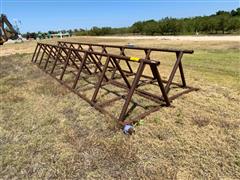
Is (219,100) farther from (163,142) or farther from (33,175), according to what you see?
(33,175)

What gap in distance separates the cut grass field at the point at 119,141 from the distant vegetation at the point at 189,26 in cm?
2998

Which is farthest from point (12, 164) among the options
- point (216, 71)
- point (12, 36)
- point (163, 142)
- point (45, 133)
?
point (12, 36)

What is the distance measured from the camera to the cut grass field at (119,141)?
6.54 feet

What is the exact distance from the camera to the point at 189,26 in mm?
34500

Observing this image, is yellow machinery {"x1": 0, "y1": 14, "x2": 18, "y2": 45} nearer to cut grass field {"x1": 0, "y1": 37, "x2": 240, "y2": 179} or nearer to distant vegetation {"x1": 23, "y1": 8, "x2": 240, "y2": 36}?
cut grass field {"x1": 0, "y1": 37, "x2": 240, "y2": 179}

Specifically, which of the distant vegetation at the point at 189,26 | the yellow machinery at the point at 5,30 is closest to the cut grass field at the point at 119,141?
the yellow machinery at the point at 5,30

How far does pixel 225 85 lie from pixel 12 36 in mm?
16292

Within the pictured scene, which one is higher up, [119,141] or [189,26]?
[189,26]

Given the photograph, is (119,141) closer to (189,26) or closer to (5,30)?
(5,30)

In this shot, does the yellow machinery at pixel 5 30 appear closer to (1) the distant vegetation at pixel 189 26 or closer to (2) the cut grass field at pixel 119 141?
(2) the cut grass field at pixel 119 141

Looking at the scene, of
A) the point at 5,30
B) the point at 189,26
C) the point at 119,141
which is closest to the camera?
the point at 119,141

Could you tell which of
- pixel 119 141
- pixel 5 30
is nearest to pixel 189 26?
pixel 5 30

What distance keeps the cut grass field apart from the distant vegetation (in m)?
30.0

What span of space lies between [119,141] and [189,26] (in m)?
35.6
